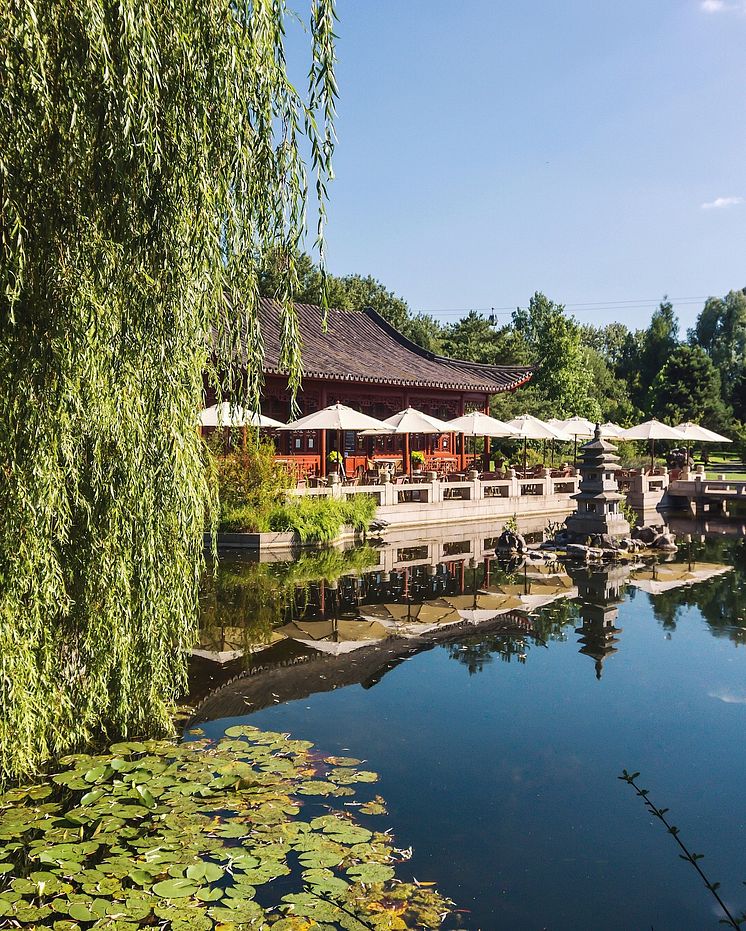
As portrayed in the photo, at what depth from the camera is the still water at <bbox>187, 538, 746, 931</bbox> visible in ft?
14.6

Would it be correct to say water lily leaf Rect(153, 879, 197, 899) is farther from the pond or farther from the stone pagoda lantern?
the stone pagoda lantern

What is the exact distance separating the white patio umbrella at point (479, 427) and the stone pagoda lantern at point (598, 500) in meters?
4.98

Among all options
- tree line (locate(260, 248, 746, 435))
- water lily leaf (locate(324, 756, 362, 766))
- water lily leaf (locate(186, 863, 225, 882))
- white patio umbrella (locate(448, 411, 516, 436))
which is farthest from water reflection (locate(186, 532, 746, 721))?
tree line (locate(260, 248, 746, 435))

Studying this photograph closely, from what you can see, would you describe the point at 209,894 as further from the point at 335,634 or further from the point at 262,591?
the point at 262,591

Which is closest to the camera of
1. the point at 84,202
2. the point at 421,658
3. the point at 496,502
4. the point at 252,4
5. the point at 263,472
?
the point at 84,202

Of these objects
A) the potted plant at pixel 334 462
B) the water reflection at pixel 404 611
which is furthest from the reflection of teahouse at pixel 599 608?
the potted plant at pixel 334 462

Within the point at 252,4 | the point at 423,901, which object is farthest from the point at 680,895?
the point at 252,4

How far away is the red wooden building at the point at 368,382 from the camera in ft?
74.7

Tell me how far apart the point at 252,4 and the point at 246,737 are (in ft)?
17.9

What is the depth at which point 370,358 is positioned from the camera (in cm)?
2686

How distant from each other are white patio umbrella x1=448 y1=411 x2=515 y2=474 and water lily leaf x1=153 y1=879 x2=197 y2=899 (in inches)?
787

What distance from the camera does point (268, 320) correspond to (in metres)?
25.1

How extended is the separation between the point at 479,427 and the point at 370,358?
206 inches

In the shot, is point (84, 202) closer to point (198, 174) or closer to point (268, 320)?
point (198, 174)
